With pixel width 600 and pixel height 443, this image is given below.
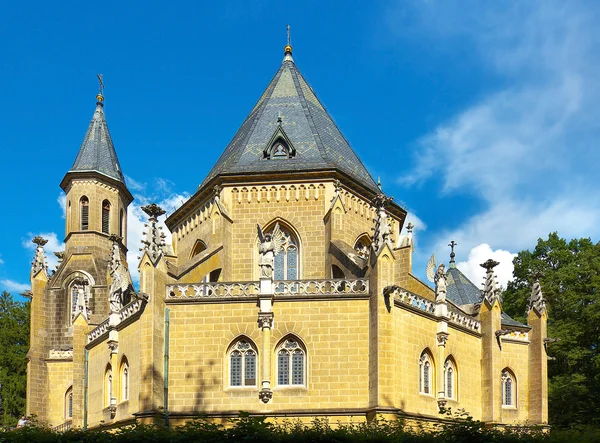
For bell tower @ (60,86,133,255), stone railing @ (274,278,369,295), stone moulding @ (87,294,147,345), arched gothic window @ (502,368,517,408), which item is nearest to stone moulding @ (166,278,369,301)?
stone railing @ (274,278,369,295)

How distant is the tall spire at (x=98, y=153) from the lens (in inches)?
1826

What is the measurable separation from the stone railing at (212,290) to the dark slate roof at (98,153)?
1901cm

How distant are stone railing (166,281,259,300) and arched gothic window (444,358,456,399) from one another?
768 centimetres

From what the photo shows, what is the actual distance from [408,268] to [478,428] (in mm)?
17318

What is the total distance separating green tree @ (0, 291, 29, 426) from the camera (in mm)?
53938

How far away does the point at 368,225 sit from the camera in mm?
35281

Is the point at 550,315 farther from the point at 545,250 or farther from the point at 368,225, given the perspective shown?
the point at 368,225

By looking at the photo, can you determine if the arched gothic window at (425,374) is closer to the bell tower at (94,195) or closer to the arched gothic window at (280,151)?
the arched gothic window at (280,151)

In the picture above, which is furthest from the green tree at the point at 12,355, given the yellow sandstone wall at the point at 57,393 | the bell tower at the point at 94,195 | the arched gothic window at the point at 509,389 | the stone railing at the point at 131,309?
the arched gothic window at the point at 509,389

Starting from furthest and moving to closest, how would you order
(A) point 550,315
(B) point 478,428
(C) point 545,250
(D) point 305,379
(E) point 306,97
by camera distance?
1. (C) point 545,250
2. (A) point 550,315
3. (E) point 306,97
4. (D) point 305,379
5. (B) point 478,428

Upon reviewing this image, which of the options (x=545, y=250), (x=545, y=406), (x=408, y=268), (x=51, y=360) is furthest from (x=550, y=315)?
(x=51, y=360)

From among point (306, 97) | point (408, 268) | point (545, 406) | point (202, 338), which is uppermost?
point (306, 97)

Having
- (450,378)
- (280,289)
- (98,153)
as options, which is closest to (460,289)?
(450,378)

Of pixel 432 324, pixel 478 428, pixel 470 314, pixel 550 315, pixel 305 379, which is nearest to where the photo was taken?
pixel 478 428
